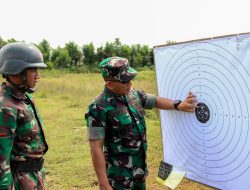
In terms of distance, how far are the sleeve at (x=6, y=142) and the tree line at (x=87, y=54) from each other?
1658 inches

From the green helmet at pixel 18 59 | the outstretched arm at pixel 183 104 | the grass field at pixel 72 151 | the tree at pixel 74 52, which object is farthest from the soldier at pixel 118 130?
the tree at pixel 74 52

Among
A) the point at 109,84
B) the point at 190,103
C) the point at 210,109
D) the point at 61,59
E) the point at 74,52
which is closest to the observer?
the point at 109,84

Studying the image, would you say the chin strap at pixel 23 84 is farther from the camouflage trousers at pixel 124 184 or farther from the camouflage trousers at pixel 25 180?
the camouflage trousers at pixel 124 184

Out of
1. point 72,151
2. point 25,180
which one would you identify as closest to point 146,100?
point 25,180

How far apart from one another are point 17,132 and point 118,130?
649 mm

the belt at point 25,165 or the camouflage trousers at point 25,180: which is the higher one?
the belt at point 25,165

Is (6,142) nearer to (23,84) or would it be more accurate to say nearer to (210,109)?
(23,84)

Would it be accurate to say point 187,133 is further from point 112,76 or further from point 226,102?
point 112,76

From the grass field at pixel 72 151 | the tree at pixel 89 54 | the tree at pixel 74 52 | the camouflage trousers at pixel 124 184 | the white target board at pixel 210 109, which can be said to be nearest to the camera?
the white target board at pixel 210 109

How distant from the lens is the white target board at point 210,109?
2.35m

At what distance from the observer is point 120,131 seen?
8.07 ft

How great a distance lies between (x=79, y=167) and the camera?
5.30m

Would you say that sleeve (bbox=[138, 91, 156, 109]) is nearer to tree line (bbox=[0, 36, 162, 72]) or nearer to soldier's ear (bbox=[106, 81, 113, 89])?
soldier's ear (bbox=[106, 81, 113, 89])

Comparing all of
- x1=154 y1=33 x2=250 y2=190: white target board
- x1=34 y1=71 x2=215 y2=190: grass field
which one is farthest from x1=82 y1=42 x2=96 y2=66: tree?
x1=154 y1=33 x2=250 y2=190: white target board
